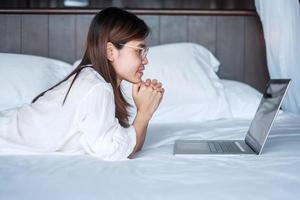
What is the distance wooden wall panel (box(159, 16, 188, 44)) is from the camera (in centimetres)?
244

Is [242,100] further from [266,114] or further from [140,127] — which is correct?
[140,127]

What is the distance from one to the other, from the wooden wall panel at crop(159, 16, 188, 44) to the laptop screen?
113 centimetres

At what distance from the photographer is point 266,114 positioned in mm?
1273

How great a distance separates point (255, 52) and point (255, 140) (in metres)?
1.32

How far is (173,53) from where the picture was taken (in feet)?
7.07

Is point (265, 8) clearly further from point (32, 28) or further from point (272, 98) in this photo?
point (32, 28)

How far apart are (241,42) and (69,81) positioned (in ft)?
4.91

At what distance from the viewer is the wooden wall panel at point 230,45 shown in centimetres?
247

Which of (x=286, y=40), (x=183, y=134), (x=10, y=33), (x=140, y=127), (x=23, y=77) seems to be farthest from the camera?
(x=10, y=33)

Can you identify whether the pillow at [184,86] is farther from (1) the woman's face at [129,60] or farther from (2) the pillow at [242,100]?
(1) the woman's face at [129,60]

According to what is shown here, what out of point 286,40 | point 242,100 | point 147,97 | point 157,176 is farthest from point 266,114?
point 286,40

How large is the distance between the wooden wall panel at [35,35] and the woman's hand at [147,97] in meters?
1.30

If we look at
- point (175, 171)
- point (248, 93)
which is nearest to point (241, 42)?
point (248, 93)

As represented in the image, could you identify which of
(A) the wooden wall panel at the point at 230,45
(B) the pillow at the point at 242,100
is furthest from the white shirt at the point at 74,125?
(A) the wooden wall panel at the point at 230,45
